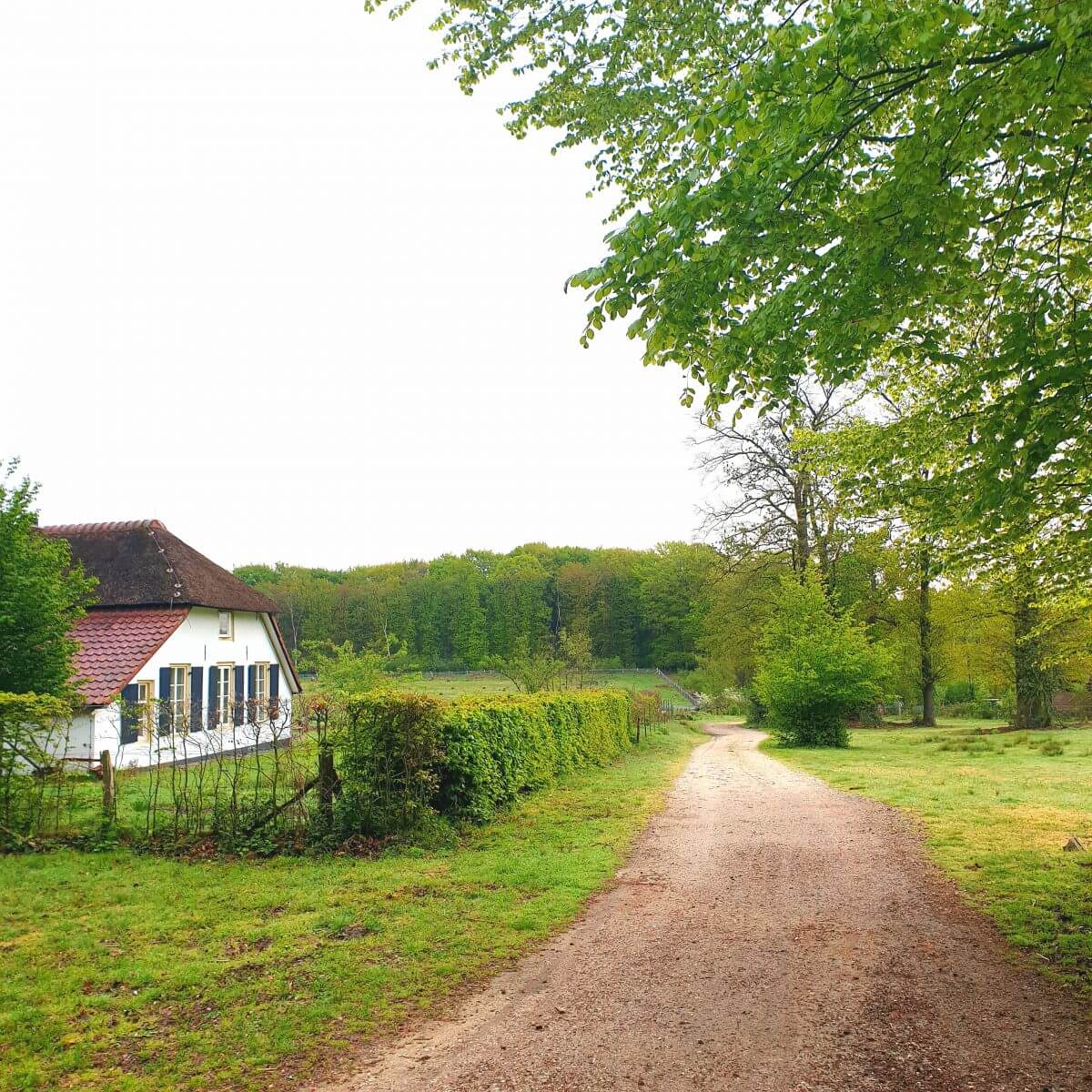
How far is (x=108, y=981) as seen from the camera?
17.8 ft

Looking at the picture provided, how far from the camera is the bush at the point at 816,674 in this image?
23.1 metres

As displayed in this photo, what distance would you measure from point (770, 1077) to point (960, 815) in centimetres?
813

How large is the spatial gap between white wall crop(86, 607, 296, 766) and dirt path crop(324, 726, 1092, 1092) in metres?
10.9

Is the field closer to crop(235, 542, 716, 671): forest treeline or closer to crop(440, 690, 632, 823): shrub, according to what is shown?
crop(235, 542, 716, 671): forest treeline

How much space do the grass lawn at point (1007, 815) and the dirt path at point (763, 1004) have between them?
0.38 metres

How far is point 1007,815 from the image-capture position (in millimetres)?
10672

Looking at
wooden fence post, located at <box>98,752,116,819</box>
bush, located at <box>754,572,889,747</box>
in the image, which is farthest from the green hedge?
bush, located at <box>754,572,889,747</box>

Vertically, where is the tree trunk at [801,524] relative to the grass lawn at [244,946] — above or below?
above

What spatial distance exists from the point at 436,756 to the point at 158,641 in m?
13.1

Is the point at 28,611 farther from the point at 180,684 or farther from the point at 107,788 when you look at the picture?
the point at 180,684

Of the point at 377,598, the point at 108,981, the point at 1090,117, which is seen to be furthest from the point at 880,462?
the point at 377,598

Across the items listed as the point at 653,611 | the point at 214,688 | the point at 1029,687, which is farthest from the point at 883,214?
the point at 653,611

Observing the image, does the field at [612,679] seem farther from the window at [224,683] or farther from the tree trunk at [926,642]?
the window at [224,683]

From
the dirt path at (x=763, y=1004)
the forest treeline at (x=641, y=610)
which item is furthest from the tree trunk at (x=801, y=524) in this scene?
the dirt path at (x=763, y=1004)
